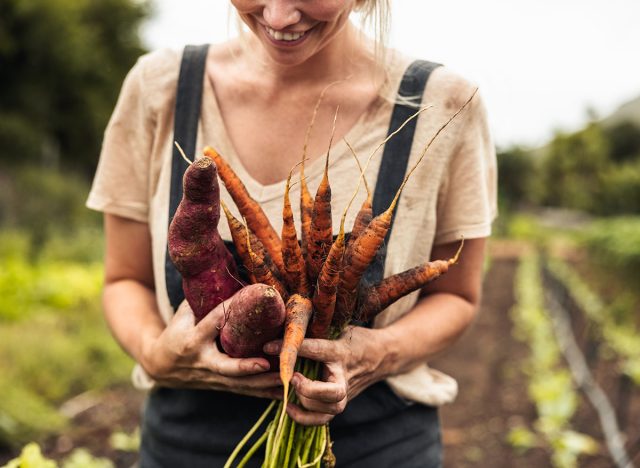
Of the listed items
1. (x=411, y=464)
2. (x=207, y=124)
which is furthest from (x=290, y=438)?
(x=207, y=124)

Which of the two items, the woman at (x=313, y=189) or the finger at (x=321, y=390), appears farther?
the woman at (x=313, y=189)

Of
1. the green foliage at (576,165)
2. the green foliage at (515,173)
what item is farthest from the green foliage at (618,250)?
the green foliage at (515,173)

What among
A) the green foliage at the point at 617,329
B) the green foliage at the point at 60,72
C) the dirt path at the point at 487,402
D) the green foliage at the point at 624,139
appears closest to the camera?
the dirt path at the point at 487,402

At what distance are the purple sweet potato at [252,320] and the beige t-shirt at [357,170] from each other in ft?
0.92

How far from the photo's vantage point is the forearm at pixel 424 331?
→ 1353 millimetres

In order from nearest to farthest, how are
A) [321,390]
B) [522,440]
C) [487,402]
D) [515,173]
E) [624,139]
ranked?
[321,390] → [522,440] → [487,402] → [624,139] → [515,173]

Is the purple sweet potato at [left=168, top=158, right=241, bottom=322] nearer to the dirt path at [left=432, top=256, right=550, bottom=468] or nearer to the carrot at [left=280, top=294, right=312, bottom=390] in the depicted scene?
the carrot at [left=280, top=294, right=312, bottom=390]

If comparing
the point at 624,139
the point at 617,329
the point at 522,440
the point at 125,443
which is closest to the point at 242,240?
the point at 125,443

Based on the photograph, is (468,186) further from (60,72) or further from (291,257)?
(60,72)

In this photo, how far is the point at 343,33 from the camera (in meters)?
1.52

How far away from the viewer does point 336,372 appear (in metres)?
1.17

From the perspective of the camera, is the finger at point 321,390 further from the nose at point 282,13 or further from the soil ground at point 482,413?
the soil ground at point 482,413

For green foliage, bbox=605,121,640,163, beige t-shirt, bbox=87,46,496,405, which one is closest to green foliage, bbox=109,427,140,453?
beige t-shirt, bbox=87,46,496,405

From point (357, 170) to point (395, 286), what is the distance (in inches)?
10.3
